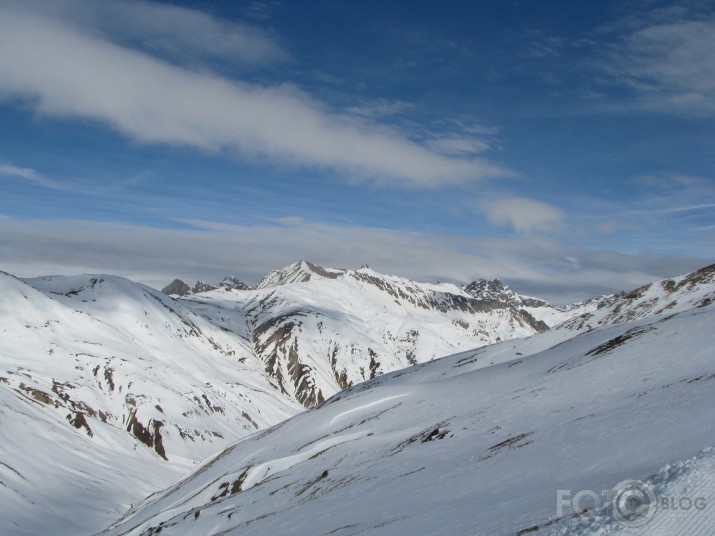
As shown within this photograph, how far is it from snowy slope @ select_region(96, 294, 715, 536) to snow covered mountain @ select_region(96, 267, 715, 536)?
11 centimetres

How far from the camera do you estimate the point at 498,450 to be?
2569cm

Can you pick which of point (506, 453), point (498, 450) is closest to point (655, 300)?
point (498, 450)

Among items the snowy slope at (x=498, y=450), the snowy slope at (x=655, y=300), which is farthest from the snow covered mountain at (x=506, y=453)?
the snowy slope at (x=655, y=300)

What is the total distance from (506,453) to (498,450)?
150cm

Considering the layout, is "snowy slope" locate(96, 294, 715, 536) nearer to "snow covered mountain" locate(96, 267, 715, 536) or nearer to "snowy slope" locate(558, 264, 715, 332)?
"snow covered mountain" locate(96, 267, 715, 536)

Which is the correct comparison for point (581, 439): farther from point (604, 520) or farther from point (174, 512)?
point (174, 512)

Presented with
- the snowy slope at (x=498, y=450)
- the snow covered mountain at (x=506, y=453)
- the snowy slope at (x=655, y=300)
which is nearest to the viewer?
the snow covered mountain at (x=506, y=453)

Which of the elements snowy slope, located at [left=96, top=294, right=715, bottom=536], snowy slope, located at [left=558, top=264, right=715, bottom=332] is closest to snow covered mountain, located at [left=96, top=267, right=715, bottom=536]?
snowy slope, located at [left=96, top=294, right=715, bottom=536]

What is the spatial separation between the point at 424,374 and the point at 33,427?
135 metres

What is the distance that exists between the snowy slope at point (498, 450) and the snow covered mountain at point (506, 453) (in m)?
0.11

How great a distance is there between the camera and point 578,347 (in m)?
55.6

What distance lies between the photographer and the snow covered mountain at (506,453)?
584 inches

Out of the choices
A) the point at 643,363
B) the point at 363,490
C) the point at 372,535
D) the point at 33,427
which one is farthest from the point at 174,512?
the point at 33,427

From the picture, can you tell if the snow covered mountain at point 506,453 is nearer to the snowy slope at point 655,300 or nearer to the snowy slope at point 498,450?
the snowy slope at point 498,450
